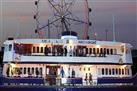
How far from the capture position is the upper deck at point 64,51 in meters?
38.8

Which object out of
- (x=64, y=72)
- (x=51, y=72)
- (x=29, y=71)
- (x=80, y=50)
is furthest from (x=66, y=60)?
(x=29, y=71)

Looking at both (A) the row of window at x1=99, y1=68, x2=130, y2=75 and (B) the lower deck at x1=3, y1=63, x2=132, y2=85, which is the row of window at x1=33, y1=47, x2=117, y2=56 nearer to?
(B) the lower deck at x1=3, y1=63, x2=132, y2=85

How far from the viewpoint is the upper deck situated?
127 feet

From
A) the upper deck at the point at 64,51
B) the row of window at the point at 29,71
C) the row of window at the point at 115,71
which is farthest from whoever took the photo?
the row of window at the point at 115,71

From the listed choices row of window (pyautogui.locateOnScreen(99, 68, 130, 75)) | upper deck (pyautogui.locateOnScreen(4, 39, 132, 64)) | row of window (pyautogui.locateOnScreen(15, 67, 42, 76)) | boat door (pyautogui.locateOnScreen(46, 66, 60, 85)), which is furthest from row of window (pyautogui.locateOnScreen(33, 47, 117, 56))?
row of window (pyautogui.locateOnScreen(15, 67, 42, 76))

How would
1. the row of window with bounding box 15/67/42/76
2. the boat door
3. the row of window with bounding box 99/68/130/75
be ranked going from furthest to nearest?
the row of window with bounding box 99/68/130/75 < the row of window with bounding box 15/67/42/76 < the boat door

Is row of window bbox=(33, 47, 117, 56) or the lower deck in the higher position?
row of window bbox=(33, 47, 117, 56)

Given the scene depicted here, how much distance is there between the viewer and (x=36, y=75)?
38.5 meters

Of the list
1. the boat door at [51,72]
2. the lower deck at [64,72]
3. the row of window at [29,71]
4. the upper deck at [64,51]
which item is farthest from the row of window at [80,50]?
the row of window at [29,71]

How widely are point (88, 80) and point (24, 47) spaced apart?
633 cm

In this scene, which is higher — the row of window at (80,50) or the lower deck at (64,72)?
the row of window at (80,50)

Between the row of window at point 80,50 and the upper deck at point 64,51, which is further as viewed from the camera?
the row of window at point 80,50

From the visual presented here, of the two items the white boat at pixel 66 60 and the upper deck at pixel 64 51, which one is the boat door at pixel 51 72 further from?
the upper deck at pixel 64 51

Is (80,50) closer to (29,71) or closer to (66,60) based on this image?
(66,60)
